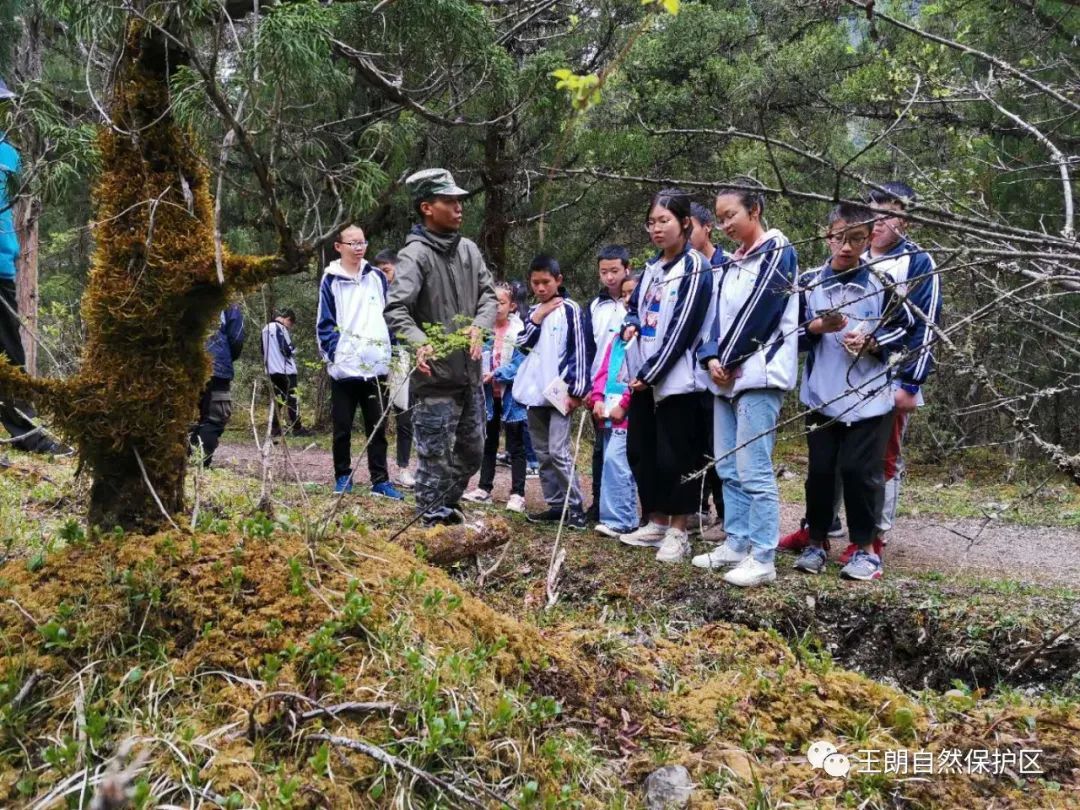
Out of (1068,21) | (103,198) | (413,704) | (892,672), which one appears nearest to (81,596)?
(413,704)

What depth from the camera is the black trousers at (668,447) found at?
5.35 metres

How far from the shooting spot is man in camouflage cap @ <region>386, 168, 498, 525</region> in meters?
4.97

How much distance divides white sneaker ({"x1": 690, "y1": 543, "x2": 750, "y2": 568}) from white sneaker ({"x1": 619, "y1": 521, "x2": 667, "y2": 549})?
1.84ft

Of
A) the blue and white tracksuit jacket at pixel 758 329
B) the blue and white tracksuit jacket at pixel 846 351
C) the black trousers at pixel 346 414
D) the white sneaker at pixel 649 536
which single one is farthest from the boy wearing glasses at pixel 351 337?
the blue and white tracksuit jacket at pixel 846 351

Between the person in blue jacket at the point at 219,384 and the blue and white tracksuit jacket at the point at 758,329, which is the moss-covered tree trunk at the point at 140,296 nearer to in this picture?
the blue and white tracksuit jacket at the point at 758,329

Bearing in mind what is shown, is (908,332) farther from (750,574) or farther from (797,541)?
(797,541)

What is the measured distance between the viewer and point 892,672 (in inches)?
161

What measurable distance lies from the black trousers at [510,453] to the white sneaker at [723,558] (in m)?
2.56

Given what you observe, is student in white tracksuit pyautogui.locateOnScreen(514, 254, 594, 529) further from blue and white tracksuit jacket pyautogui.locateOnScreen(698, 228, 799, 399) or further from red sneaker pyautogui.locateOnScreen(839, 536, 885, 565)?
red sneaker pyautogui.locateOnScreen(839, 536, 885, 565)

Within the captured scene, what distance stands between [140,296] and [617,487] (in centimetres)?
393

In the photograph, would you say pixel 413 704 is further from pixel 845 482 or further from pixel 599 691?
pixel 845 482

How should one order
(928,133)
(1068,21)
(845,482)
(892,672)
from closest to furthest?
(892,672) → (845,482) → (1068,21) → (928,133)

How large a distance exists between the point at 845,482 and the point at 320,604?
3359 mm

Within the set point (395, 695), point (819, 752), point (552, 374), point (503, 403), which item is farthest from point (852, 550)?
point (503, 403)
